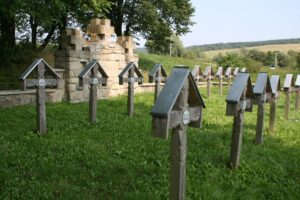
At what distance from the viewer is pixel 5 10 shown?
1297 cm

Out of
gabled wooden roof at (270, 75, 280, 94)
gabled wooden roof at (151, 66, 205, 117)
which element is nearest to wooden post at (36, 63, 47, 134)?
gabled wooden roof at (151, 66, 205, 117)

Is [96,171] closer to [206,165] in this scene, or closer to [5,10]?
[206,165]

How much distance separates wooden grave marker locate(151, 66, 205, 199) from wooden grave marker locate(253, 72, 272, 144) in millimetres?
3864

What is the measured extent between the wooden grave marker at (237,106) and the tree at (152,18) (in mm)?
18076

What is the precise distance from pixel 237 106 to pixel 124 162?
2.08 m

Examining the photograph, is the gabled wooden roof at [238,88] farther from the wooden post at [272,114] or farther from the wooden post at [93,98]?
the wooden post at [93,98]

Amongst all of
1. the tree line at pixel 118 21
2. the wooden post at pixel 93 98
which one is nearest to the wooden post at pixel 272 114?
the wooden post at pixel 93 98

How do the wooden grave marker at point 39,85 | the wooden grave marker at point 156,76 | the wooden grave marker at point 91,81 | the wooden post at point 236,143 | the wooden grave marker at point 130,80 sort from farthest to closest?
1. the wooden grave marker at point 156,76
2. the wooden grave marker at point 130,80
3. the wooden grave marker at point 91,81
4. the wooden grave marker at point 39,85
5. the wooden post at point 236,143

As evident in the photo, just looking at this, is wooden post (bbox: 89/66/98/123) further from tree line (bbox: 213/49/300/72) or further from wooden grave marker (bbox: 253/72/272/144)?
tree line (bbox: 213/49/300/72)

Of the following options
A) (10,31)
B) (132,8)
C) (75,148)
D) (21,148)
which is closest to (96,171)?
(75,148)

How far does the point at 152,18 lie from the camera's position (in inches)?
962

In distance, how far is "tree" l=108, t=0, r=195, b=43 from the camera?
81.6ft

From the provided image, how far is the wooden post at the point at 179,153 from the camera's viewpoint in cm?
451

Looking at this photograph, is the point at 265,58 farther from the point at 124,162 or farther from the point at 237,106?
the point at 124,162
